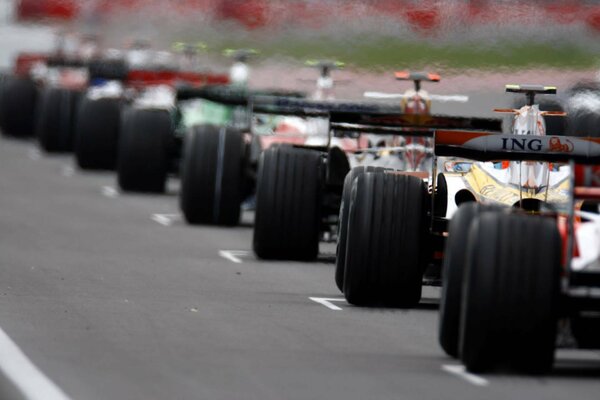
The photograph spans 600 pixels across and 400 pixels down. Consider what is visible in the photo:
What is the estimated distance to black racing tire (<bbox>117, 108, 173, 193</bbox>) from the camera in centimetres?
2353

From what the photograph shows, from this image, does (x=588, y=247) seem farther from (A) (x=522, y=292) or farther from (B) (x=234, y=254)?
(B) (x=234, y=254)

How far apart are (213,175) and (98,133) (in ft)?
25.3

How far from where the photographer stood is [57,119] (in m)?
30.7

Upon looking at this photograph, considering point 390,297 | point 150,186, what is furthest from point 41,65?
point 390,297

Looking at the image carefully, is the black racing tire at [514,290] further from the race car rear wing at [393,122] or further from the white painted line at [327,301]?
the race car rear wing at [393,122]

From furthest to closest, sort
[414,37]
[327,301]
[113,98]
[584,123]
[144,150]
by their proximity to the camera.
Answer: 1. [113,98]
2. [144,150]
3. [584,123]
4. [414,37]
5. [327,301]

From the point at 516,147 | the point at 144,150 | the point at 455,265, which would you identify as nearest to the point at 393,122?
the point at 516,147

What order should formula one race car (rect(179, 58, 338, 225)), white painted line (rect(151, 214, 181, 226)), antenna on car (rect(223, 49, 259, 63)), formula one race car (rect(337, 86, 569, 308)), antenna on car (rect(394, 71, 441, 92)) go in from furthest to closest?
1. antenna on car (rect(223, 49, 259, 63))
2. white painted line (rect(151, 214, 181, 226))
3. formula one race car (rect(179, 58, 338, 225))
4. antenna on car (rect(394, 71, 441, 92))
5. formula one race car (rect(337, 86, 569, 308))

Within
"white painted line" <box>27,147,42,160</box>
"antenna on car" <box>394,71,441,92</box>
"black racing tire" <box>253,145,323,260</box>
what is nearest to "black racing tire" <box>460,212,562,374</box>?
"black racing tire" <box>253,145,323,260</box>

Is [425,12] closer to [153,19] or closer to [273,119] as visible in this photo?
[273,119]

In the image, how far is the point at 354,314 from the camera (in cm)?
1246

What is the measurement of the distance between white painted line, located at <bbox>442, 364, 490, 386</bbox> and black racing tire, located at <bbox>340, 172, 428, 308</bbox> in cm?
231

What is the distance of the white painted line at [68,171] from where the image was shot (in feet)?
88.2

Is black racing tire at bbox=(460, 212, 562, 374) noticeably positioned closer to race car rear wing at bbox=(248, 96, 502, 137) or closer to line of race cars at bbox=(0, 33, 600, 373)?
line of race cars at bbox=(0, 33, 600, 373)
